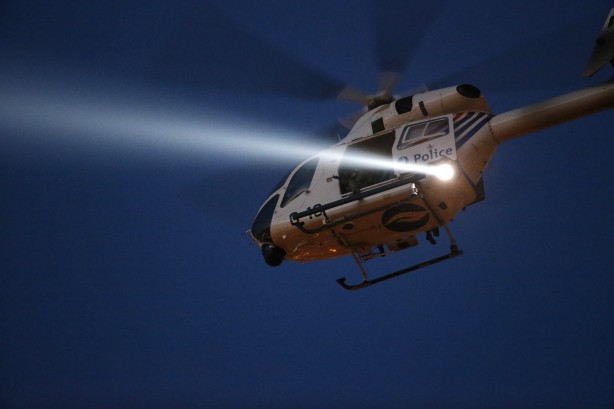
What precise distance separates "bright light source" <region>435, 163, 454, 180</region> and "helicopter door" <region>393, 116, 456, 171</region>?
120mm

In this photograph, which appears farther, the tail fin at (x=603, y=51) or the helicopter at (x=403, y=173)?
the helicopter at (x=403, y=173)

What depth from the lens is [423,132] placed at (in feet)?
27.2

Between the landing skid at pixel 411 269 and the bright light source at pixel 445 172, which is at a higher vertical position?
the bright light source at pixel 445 172

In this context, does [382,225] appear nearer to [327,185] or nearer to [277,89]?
[327,185]

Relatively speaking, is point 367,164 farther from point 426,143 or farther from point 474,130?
point 474,130

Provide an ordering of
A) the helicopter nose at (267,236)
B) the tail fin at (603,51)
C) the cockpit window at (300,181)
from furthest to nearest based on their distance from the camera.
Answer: the helicopter nose at (267,236) → the cockpit window at (300,181) → the tail fin at (603,51)

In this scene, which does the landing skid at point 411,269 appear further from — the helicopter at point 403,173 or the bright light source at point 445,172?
the bright light source at point 445,172

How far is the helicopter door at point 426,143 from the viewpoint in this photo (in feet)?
26.3

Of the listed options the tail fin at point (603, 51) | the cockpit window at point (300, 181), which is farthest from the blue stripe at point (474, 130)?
the cockpit window at point (300, 181)

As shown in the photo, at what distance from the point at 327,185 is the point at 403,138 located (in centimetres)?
115

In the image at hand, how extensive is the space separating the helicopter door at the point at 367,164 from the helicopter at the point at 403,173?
0.01 meters

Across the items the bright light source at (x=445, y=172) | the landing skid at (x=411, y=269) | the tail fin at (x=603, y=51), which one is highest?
the tail fin at (x=603, y=51)

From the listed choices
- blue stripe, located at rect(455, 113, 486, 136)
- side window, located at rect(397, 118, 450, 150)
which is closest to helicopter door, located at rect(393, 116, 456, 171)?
side window, located at rect(397, 118, 450, 150)

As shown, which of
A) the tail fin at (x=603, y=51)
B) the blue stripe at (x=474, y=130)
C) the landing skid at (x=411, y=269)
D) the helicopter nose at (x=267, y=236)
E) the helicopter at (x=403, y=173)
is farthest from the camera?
the helicopter nose at (x=267, y=236)
